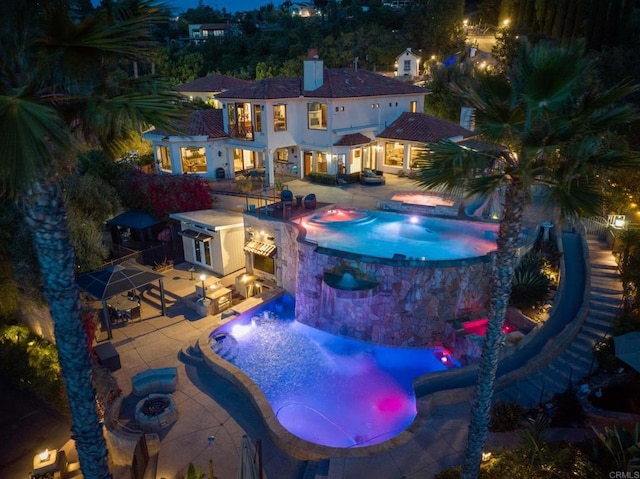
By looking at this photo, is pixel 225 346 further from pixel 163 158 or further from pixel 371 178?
pixel 163 158

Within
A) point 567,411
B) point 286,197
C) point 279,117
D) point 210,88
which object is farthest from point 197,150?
point 567,411

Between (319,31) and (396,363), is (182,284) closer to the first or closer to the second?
(396,363)

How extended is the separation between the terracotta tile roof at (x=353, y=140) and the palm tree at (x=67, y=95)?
24311 mm

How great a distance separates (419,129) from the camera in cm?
3158

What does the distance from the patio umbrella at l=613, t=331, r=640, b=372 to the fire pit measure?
1268cm

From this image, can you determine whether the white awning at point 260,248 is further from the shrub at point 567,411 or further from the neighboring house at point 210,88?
the neighboring house at point 210,88

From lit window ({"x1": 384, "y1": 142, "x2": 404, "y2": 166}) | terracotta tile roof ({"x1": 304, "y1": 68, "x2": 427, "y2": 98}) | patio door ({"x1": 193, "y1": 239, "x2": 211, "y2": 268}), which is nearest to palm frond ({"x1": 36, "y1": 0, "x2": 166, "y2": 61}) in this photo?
patio door ({"x1": 193, "y1": 239, "x2": 211, "y2": 268})

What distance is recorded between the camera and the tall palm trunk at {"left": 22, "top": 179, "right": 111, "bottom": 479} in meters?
5.91

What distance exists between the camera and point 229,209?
26.5m

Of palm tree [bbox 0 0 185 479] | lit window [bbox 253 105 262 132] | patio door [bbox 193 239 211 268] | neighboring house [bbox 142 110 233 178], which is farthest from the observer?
neighboring house [bbox 142 110 233 178]

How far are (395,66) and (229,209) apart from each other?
129ft

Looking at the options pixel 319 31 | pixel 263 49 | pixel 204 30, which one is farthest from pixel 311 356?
pixel 204 30

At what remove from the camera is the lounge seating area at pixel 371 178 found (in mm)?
29859

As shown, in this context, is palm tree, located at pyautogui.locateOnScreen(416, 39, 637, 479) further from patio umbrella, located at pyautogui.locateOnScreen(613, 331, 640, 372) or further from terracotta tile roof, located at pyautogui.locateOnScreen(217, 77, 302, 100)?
terracotta tile roof, located at pyautogui.locateOnScreen(217, 77, 302, 100)
